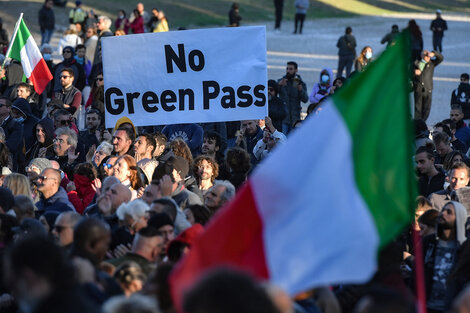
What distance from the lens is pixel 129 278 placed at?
6.21 metres

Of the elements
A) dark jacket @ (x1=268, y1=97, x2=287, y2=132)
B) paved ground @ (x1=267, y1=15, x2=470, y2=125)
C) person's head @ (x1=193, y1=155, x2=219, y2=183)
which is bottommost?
paved ground @ (x1=267, y1=15, x2=470, y2=125)

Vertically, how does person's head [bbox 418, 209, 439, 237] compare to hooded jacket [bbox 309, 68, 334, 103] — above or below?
above

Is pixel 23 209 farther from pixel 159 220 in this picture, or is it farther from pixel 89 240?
pixel 89 240

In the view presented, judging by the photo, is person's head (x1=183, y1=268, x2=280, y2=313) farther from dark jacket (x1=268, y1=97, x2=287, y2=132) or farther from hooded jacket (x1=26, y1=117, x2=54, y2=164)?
dark jacket (x1=268, y1=97, x2=287, y2=132)

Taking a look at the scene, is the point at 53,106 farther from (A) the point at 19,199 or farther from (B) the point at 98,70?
(A) the point at 19,199

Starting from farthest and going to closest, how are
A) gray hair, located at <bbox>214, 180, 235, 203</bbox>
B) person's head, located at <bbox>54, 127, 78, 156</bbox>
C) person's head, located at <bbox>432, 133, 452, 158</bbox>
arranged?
person's head, located at <bbox>432, 133, 452, 158</bbox>, person's head, located at <bbox>54, 127, 78, 156</bbox>, gray hair, located at <bbox>214, 180, 235, 203</bbox>

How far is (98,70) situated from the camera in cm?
2058

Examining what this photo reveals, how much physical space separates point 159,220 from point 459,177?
3844 millimetres

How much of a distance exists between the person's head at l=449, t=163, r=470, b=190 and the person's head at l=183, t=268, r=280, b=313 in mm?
6302

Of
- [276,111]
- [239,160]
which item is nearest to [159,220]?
[239,160]

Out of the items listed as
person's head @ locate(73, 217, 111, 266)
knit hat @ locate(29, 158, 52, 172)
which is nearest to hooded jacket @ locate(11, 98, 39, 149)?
knit hat @ locate(29, 158, 52, 172)

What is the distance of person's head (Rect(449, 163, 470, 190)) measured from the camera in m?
10.0

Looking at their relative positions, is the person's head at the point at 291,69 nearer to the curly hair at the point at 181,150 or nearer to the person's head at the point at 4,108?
the person's head at the point at 4,108

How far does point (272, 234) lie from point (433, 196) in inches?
204
